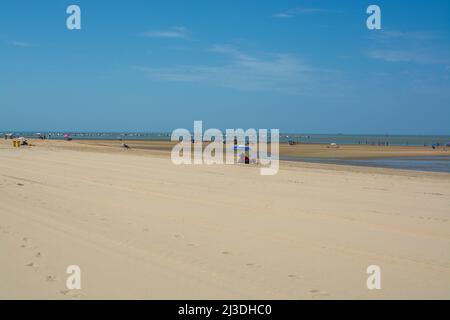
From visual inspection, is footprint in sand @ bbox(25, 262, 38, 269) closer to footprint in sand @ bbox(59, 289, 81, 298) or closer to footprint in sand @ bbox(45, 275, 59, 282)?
footprint in sand @ bbox(45, 275, 59, 282)

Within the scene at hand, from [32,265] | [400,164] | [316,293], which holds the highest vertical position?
[400,164]

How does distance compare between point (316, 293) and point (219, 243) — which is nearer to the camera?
point (316, 293)

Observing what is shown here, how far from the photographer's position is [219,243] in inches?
298

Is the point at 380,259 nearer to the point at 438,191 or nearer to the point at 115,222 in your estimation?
the point at 115,222

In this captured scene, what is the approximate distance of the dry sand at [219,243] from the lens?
550cm

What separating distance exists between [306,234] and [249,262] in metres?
2.16

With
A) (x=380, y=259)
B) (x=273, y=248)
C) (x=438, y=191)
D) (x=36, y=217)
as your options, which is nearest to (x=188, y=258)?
(x=273, y=248)

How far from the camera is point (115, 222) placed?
9109 millimetres
